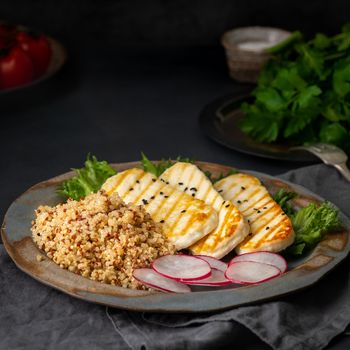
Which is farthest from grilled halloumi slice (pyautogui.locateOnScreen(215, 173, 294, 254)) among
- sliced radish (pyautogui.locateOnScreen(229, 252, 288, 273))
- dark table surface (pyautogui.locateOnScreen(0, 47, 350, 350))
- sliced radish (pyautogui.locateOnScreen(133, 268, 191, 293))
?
dark table surface (pyautogui.locateOnScreen(0, 47, 350, 350))

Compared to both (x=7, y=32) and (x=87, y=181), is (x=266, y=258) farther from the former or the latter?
(x=7, y=32)

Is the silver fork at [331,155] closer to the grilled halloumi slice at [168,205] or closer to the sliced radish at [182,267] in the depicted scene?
the grilled halloumi slice at [168,205]

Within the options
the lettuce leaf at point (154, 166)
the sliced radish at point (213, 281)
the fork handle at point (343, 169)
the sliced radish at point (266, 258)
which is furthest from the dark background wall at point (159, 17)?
the sliced radish at point (213, 281)

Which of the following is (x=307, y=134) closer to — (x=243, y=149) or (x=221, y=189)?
(x=243, y=149)

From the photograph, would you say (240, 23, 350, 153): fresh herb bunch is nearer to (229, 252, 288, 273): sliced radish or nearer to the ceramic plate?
the ceramic plate

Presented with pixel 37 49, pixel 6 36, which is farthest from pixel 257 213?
pixel 6 36

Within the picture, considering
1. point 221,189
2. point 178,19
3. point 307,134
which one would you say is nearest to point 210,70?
point 178,19
